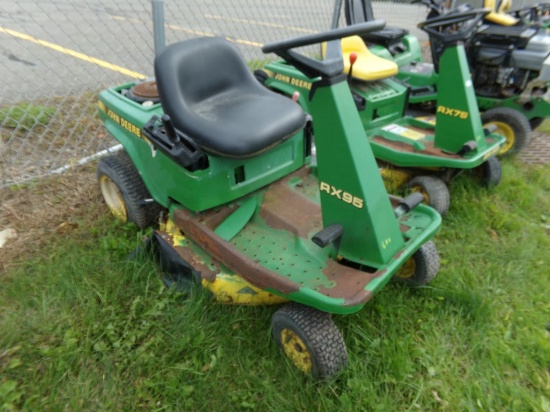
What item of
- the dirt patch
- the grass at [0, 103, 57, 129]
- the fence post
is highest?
the fence post

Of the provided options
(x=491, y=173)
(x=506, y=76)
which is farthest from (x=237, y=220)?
(x=506, y=76)

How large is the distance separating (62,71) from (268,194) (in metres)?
2.78

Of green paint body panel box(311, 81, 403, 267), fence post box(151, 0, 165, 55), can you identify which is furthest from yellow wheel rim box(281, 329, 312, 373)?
fence post box(151, 0, 165, 55)

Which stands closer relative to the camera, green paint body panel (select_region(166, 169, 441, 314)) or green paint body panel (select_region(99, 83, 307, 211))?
green paint body panel (select_region(166, 169, 441, 314))

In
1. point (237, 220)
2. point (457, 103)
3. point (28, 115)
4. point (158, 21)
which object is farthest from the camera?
point (28, 115)

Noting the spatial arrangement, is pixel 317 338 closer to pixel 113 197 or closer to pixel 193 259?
pixel 193 259

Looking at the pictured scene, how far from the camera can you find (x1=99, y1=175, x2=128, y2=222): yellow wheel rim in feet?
7.57

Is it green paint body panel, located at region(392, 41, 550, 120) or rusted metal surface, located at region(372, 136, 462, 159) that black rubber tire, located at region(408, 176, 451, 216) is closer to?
rusted metal surface, located at region(372, 136, 462, 159)

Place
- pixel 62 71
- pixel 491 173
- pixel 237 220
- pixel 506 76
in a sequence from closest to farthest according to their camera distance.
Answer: pixel 237 220, pixel 491 173, pixel 506 76, pixel 62 71

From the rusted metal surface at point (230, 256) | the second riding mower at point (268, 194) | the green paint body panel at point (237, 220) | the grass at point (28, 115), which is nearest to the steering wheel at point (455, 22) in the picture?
the second riding mower at point (268, 194)

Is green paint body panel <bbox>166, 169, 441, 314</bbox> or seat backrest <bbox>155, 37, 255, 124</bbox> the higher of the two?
seat backrest <bbox>155, 37, 255, 124</bbox>

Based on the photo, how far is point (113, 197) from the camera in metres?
2.42

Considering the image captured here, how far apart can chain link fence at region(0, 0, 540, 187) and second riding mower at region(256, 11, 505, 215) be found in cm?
128

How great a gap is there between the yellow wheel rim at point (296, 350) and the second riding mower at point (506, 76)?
2.22 meters
